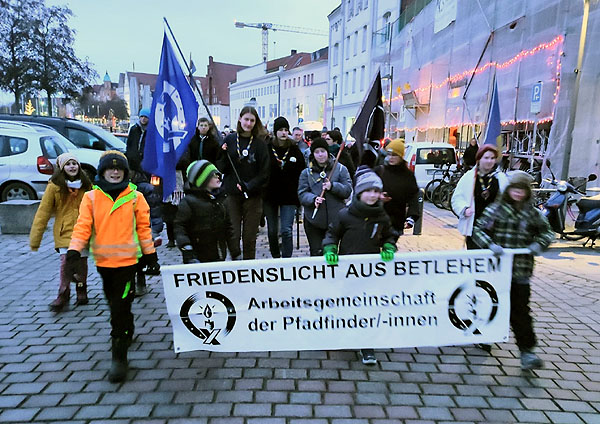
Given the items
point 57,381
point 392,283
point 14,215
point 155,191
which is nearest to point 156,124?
point 155,191

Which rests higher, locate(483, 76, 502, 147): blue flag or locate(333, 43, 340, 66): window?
locate(333, 43, 340, 66): window

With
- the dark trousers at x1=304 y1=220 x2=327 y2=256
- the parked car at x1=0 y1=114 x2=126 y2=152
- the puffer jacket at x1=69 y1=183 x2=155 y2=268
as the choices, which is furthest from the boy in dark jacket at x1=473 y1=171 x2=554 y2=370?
the parked car at x1=0 y1=114 x2=126 y2=152

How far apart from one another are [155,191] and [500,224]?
14.0ft

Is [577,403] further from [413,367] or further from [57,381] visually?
[57,381]

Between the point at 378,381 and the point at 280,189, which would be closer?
the point at 378,381

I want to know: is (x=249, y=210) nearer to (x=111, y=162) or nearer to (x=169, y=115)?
(x=169, y=115)

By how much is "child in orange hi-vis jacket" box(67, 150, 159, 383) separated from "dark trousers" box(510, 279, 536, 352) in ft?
10.0

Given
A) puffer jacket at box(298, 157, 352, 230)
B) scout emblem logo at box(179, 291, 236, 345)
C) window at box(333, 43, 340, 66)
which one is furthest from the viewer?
window at box(333, 43, 340, 66)

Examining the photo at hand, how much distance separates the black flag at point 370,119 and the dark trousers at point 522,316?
277cm

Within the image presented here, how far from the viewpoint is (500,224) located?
3689 mm

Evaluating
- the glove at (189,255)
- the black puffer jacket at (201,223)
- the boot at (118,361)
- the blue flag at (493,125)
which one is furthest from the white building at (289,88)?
the boot at (118,361)

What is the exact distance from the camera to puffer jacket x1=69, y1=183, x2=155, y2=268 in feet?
11.4

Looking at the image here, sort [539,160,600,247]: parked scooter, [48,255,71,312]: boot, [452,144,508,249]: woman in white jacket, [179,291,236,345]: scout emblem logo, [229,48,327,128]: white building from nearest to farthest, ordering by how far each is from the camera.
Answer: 1. [179,291,236,345]: scout emblem logo
2. [452,144,508,249]: woman in white jacket
3. [48,255,71,312]: boot
4. [539,160,600,247]: parked scooter
5. [229,48,327,128]: white building

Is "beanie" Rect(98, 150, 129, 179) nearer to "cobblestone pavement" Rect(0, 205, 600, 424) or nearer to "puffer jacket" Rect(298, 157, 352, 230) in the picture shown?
"cobblestone pavement" Rect(0, 205, 600, 424)
